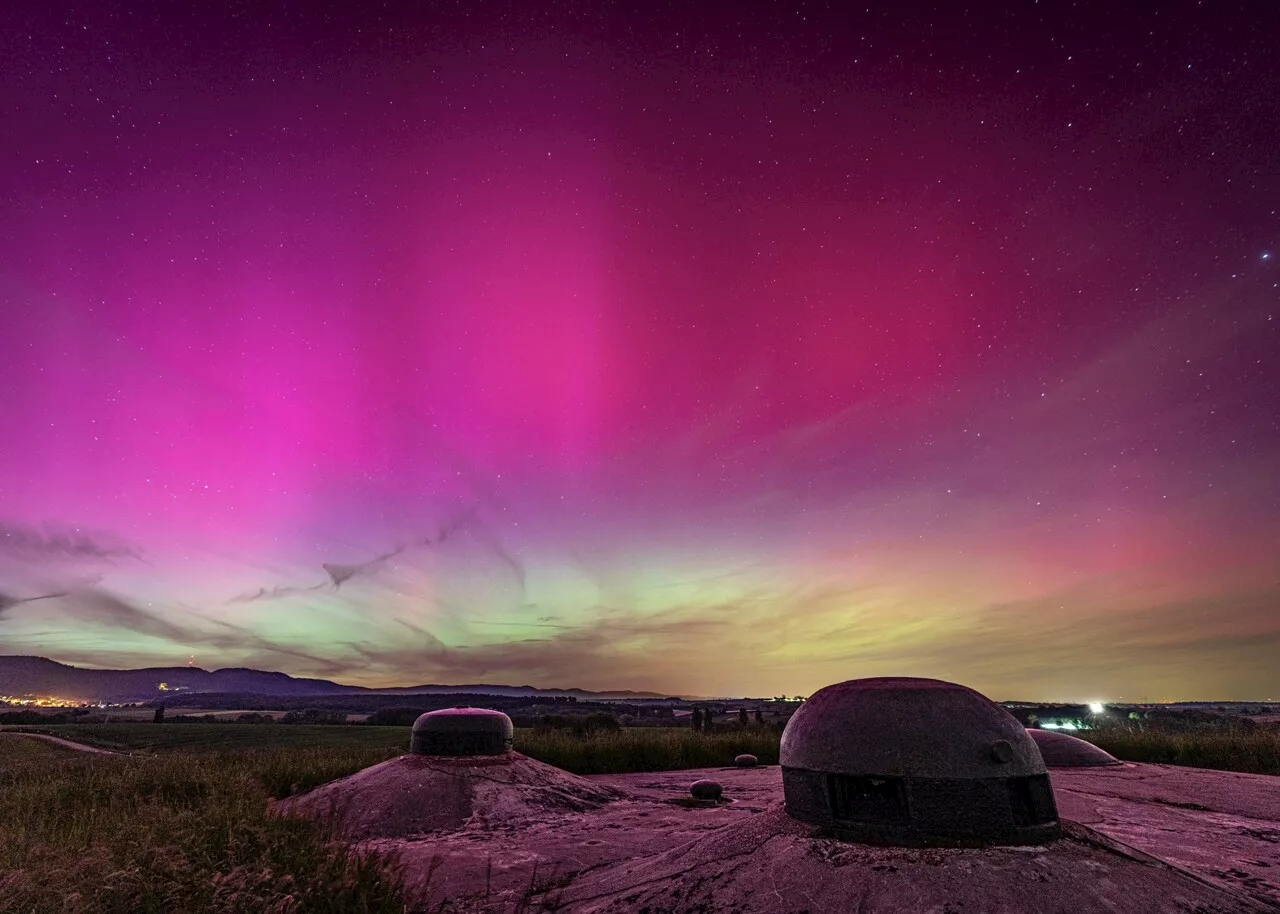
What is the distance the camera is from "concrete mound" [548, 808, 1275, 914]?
6270 mm

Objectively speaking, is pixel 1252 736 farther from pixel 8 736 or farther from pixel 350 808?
pixel 8 736

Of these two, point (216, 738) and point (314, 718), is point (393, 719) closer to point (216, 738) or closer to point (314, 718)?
point (314, 718)

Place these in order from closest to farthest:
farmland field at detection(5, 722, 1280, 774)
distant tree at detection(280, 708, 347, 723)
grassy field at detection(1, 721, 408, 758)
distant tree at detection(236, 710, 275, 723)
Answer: farmland field at detection(5, 722, 1280, 774) < grassy field at detection(1, 721, 408, 758) < distant tree at detection(236, 710, 275, 723) < distant tree at detection(280, 708, 347, 723)

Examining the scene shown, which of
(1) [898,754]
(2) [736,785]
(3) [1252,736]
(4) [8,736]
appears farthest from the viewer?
(4) [8,736]

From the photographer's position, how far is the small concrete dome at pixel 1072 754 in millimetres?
22172

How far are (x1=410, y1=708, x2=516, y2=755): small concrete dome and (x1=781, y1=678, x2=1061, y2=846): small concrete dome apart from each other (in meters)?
11.0

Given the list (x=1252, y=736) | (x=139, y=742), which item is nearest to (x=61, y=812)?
(x=1252, y=736)

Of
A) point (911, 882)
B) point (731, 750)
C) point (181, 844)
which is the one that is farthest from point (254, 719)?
point (911, 882)

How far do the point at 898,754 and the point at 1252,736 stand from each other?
26392 mm

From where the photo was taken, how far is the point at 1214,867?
30.0 feet

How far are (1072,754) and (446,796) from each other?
847 inches

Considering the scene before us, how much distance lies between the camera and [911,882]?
21.3 ft

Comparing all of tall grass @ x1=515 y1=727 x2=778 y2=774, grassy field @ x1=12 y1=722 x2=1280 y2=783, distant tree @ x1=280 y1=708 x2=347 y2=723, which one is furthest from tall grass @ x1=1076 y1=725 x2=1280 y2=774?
distant tree @ x1=280 y1=708 x2=347 y2=723

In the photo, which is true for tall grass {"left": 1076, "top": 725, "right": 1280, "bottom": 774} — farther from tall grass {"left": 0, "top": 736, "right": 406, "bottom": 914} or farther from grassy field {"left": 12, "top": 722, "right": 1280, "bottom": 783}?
tall grass {"left": 0, "top": 736, "right": 406, "bottom": 914}
